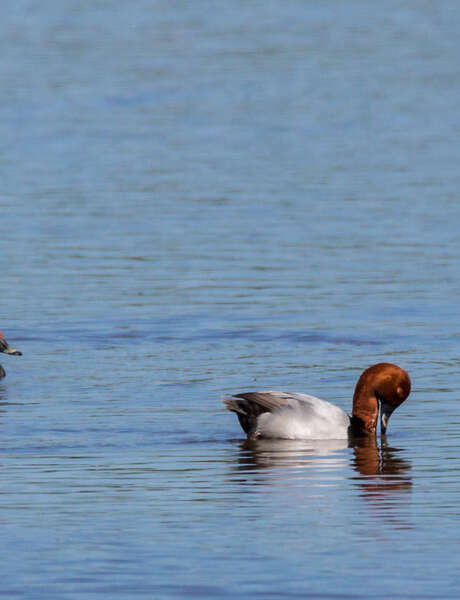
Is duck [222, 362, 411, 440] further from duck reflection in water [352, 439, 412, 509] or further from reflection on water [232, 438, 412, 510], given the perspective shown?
duck reflection in water [352, 439, 412, 509]

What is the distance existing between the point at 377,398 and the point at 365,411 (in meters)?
0.19

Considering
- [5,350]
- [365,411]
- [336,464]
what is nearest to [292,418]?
[365,411]

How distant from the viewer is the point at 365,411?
16078 mm

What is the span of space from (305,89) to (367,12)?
47.7ft

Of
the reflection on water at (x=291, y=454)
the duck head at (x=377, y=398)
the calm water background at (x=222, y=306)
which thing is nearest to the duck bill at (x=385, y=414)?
the duck head at (x=377, y=398)

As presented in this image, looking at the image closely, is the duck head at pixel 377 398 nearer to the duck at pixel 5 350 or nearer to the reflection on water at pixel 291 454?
the reflection on water at pixel 291 454

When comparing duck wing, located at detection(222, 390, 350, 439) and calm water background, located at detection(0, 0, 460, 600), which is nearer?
calm water background, located at detection(0, 0, 460, 600)

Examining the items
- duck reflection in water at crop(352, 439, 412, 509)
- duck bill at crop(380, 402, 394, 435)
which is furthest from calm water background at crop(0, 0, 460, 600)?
duck bill at crop(380, 402, 394, 435)

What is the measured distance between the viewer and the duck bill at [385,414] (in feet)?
52.7

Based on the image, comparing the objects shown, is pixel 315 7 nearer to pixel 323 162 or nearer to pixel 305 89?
pixel 305 89

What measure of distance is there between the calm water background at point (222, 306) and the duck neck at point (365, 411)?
0.25 m

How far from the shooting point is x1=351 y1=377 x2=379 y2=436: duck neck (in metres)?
16.0

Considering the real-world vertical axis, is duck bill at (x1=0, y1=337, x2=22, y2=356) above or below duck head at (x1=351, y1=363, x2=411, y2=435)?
below

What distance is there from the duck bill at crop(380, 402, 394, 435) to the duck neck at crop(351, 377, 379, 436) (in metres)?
0.05
